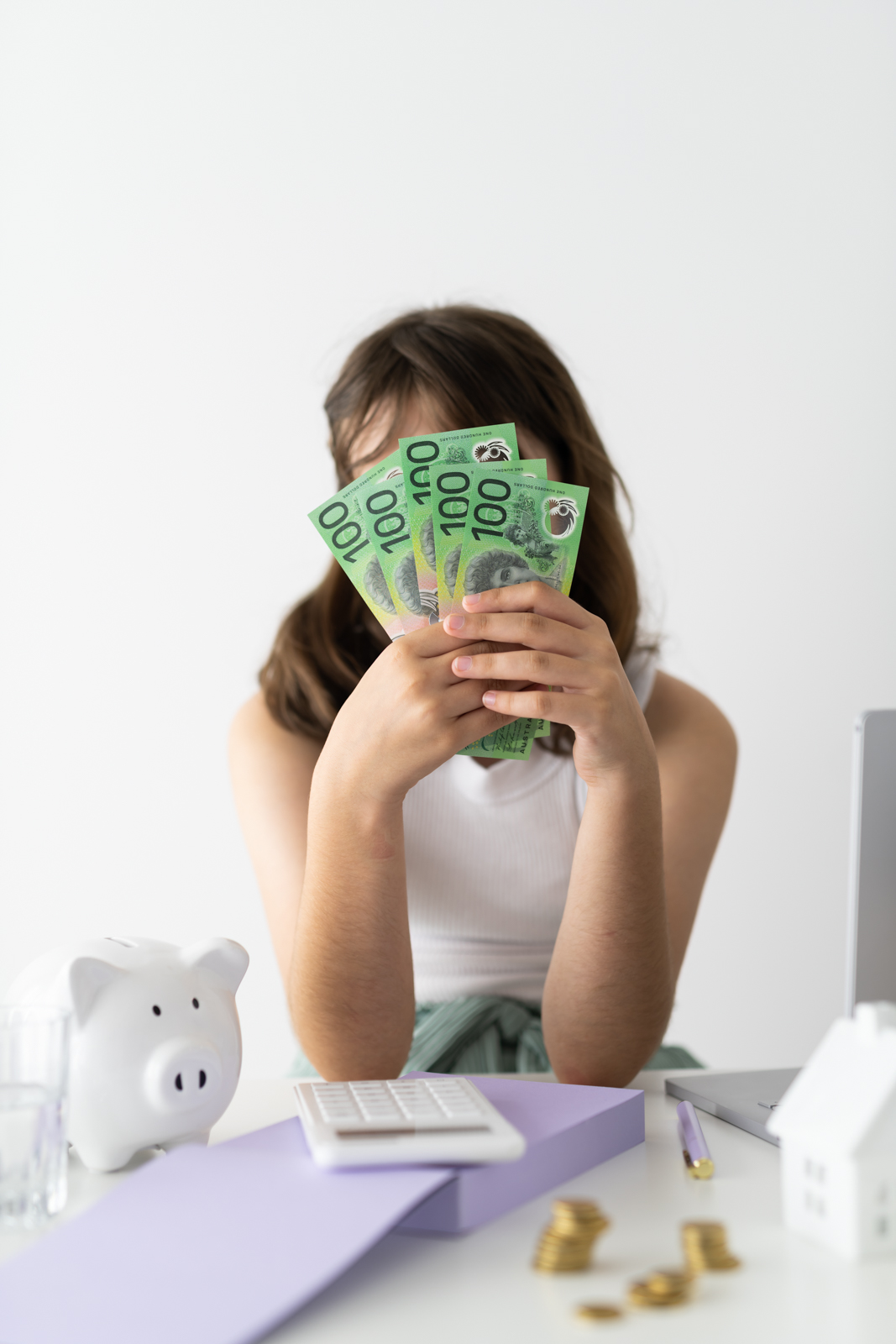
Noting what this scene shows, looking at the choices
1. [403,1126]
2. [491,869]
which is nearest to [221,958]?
[403,1126]

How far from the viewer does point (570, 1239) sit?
0.48 m

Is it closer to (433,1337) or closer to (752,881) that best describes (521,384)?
(433,1337)

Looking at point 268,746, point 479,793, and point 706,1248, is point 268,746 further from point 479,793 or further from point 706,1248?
point 706,1248

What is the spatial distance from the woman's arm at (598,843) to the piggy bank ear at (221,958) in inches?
11.6

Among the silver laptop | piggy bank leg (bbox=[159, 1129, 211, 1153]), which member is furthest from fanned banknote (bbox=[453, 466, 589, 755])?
piggy bank leg (bbox=[159, 1129, 211, 1153])

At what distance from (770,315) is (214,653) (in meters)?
1.45

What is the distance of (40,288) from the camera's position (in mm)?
2137

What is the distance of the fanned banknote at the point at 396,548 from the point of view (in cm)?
96

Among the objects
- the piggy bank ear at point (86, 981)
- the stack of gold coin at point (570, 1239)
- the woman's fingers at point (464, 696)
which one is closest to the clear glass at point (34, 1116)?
the piggy bank ear at point (86, 981)

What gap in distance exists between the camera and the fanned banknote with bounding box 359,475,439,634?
3.14ft

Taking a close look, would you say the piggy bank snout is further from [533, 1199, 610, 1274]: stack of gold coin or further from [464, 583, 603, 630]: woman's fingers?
[464, 583, 603, 630]: woman's fingers

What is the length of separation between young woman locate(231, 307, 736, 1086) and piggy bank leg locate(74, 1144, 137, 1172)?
31 centimetres

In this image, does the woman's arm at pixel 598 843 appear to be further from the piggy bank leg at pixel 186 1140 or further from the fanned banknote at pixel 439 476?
the piggy bank leg at pixel 186 1140

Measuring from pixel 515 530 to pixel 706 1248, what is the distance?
2.05 feet
